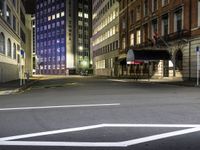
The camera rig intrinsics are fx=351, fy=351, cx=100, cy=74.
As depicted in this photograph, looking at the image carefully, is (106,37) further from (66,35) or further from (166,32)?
(66,35)

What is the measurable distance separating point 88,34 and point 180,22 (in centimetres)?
10394

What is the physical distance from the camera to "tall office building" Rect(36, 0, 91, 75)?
13750cm

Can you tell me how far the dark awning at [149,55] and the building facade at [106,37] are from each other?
89.3 feet

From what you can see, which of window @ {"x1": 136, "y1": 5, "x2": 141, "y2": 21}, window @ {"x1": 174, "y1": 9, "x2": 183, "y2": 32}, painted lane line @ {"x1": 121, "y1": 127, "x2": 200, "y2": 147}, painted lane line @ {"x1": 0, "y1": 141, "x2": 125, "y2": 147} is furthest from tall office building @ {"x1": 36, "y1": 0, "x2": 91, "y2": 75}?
painted lane line @ {"x1": 0, "y1": 141, "x2": 125, "y2": 147}

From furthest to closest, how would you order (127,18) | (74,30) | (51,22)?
(51,22) < (74,30) < (127,18)

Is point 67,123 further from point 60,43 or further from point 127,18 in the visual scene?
point 60,43

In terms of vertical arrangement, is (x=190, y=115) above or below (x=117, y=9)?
below

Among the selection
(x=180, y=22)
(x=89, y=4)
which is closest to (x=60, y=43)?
(x=89, y=4)

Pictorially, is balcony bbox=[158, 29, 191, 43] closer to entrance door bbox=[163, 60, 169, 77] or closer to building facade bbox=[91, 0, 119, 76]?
entrance door bbox=[163, 60, 169, 77]

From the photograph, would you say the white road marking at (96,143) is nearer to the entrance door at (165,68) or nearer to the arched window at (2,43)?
the arched window at (2,43)

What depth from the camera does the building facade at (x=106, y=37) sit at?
75.9 m

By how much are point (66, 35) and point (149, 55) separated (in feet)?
316

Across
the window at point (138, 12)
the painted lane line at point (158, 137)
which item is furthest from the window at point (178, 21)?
the painted lane line at point (158, 137)

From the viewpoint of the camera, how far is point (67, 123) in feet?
28.9
